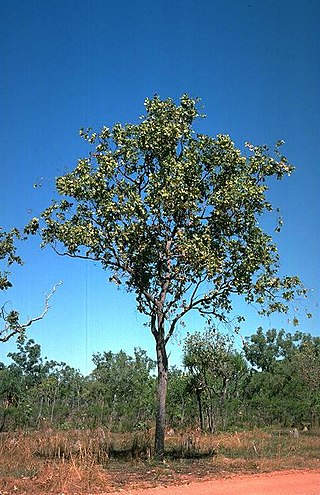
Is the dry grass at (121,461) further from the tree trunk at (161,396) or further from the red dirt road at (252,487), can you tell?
the red dirt road at (252,487)

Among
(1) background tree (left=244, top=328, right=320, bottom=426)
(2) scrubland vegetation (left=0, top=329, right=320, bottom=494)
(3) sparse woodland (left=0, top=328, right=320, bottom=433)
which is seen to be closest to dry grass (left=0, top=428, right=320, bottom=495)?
(2) scrubland vegetation (left=0, top=329, right=320, bottom=494)

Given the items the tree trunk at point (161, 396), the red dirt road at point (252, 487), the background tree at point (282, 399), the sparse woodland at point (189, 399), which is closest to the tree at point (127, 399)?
the sparse woodland at point (189, 399)

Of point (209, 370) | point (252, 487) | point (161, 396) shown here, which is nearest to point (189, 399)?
point (209, 370)

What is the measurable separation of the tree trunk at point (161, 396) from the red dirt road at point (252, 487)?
119 inches

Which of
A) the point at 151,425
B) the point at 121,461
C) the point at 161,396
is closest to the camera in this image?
the point at 121,461

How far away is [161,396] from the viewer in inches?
608

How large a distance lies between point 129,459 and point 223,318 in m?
4.82

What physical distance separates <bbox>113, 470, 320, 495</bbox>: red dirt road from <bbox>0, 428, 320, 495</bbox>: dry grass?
0.73 m

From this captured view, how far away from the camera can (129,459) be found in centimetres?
1508

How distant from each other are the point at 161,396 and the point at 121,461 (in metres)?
2.01

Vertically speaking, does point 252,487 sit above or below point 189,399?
below

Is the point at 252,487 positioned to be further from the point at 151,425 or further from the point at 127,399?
the point at 127,399

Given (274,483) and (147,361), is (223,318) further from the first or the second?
(147,361)

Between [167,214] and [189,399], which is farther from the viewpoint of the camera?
[189,399]
